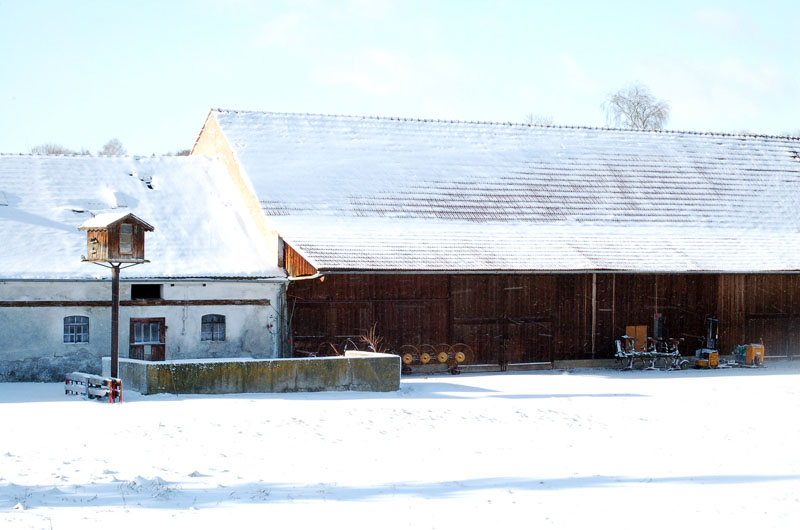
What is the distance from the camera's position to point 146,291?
23.1 m

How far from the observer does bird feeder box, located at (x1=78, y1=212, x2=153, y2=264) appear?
19.6 m

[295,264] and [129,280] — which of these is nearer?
[129,280]

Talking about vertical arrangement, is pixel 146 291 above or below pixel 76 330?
above

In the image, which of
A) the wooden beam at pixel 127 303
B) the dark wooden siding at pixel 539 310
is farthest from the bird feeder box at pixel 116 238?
the dark wooden siding at pixel 539 310

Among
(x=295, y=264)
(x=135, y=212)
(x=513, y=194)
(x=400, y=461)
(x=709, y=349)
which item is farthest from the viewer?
(x=513, y=194)

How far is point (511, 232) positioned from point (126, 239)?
10.7 meters

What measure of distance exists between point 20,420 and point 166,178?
13.4 metres

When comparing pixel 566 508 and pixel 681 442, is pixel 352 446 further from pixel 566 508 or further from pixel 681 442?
pixel 681 442

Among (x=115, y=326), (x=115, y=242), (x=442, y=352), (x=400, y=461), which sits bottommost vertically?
(x=400, y=461)

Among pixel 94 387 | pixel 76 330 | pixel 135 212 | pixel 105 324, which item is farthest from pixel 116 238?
pixel 135 212

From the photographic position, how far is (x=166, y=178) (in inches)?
1089

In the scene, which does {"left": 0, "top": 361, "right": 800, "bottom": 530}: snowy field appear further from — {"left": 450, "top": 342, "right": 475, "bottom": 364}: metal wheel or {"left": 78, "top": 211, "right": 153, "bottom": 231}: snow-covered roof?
{"left": 450, "top": 342, "right": 475, "bottom": 364}: metal wheel

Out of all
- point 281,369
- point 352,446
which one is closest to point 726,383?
point 281,369

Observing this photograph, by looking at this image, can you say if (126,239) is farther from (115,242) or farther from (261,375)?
(261,375)
